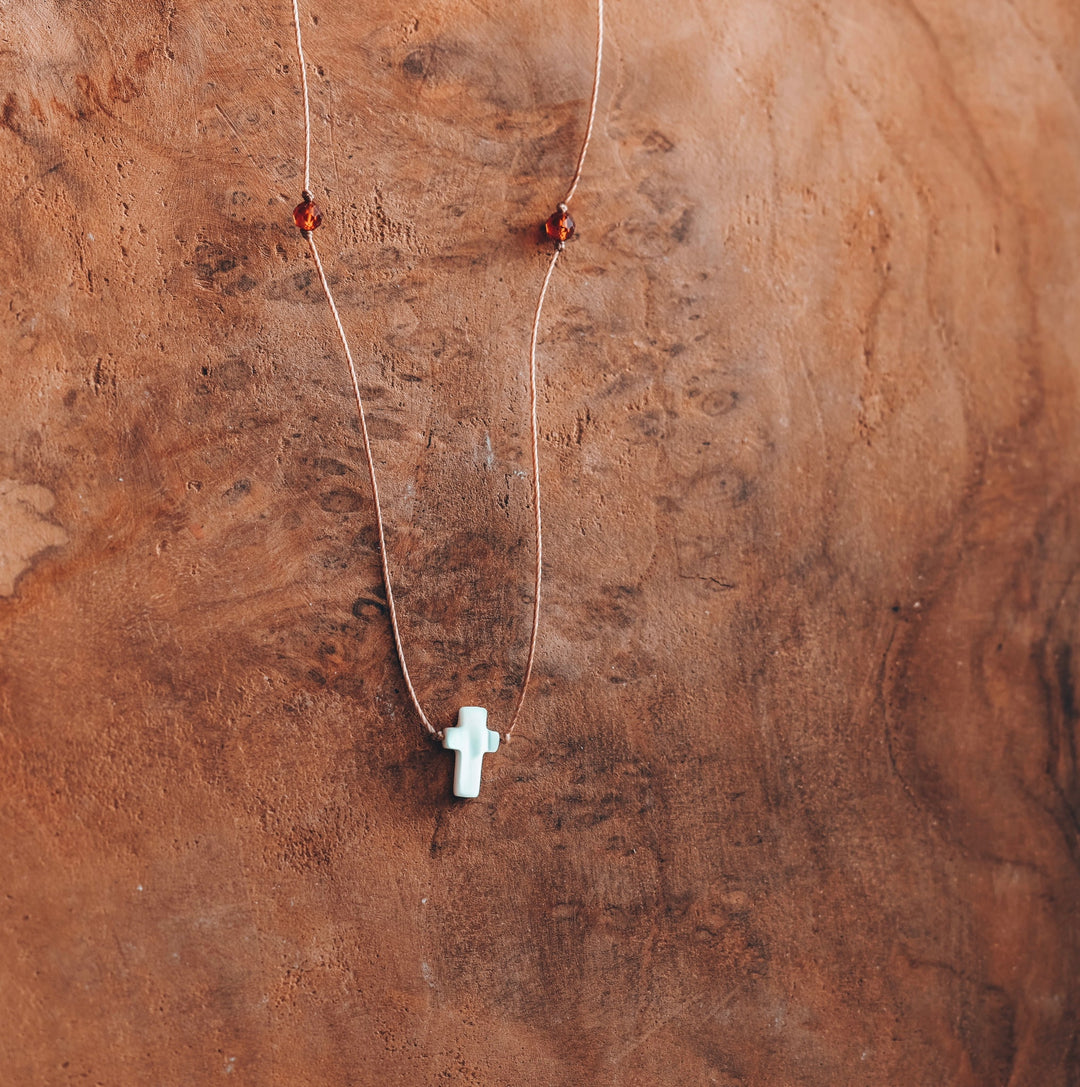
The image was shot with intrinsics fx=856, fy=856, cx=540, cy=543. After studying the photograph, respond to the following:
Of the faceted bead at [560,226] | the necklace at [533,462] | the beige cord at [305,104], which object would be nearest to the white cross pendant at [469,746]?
the necklace at [533,462]

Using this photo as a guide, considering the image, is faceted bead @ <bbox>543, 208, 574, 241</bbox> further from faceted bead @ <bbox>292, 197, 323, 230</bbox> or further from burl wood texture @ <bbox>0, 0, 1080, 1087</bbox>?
faceted bead @ <bbox>292, 197, 323, 230</bbox>

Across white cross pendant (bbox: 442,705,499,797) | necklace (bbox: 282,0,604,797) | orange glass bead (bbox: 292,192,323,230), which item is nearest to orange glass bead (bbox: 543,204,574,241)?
necklace (bbox: 282,0,604,797)

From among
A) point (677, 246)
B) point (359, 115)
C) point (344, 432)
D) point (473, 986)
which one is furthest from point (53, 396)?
point (473, 986)

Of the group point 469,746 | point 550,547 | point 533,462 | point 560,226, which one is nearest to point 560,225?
point 560,226

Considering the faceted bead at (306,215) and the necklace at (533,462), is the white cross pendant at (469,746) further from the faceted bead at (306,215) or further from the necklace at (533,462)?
the faceted bead at (306,215)

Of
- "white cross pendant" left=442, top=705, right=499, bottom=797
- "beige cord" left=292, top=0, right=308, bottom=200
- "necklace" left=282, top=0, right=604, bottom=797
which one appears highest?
"beige cord" left=292, top=0, right=308, bottom=200

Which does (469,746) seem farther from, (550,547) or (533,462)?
(533,462)
